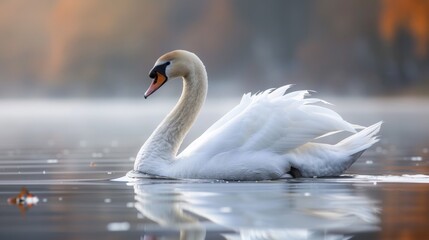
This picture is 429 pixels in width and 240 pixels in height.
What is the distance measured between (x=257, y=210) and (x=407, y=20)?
234 ft

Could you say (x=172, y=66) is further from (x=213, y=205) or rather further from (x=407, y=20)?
(x=407, y=20)

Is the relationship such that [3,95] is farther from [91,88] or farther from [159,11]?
[159,11]

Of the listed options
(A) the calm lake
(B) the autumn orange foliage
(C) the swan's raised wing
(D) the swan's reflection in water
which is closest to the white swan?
(C) the swan's raised wing

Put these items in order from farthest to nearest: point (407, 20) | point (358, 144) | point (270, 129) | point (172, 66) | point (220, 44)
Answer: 1. point (220, 44)
2. point (407, 20)
3. point (172, 66)
4. point (358, 144)
5. point (270, 129)

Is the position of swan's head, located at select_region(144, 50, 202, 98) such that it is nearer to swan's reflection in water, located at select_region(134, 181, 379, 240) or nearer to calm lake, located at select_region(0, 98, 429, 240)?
calm lake, located at select_region(0, 98, 429, 240)

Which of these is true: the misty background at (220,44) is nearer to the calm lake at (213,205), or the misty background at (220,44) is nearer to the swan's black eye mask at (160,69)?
the swan's black eye mask at (160,69)

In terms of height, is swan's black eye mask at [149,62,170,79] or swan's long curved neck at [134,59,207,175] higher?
swan's black eye mask at [149,62,170,79]

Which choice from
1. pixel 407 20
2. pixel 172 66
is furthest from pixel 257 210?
pixel 407 20

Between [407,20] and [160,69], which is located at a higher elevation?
[407,20]

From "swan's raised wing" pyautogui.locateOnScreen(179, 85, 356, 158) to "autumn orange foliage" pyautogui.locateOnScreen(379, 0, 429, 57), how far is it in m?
68.2

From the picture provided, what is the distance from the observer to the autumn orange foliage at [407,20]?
78562 millimetres

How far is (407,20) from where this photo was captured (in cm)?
7775

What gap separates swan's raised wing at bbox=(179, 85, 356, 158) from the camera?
10.6 m

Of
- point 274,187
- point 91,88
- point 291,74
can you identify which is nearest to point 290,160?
point 274,187
